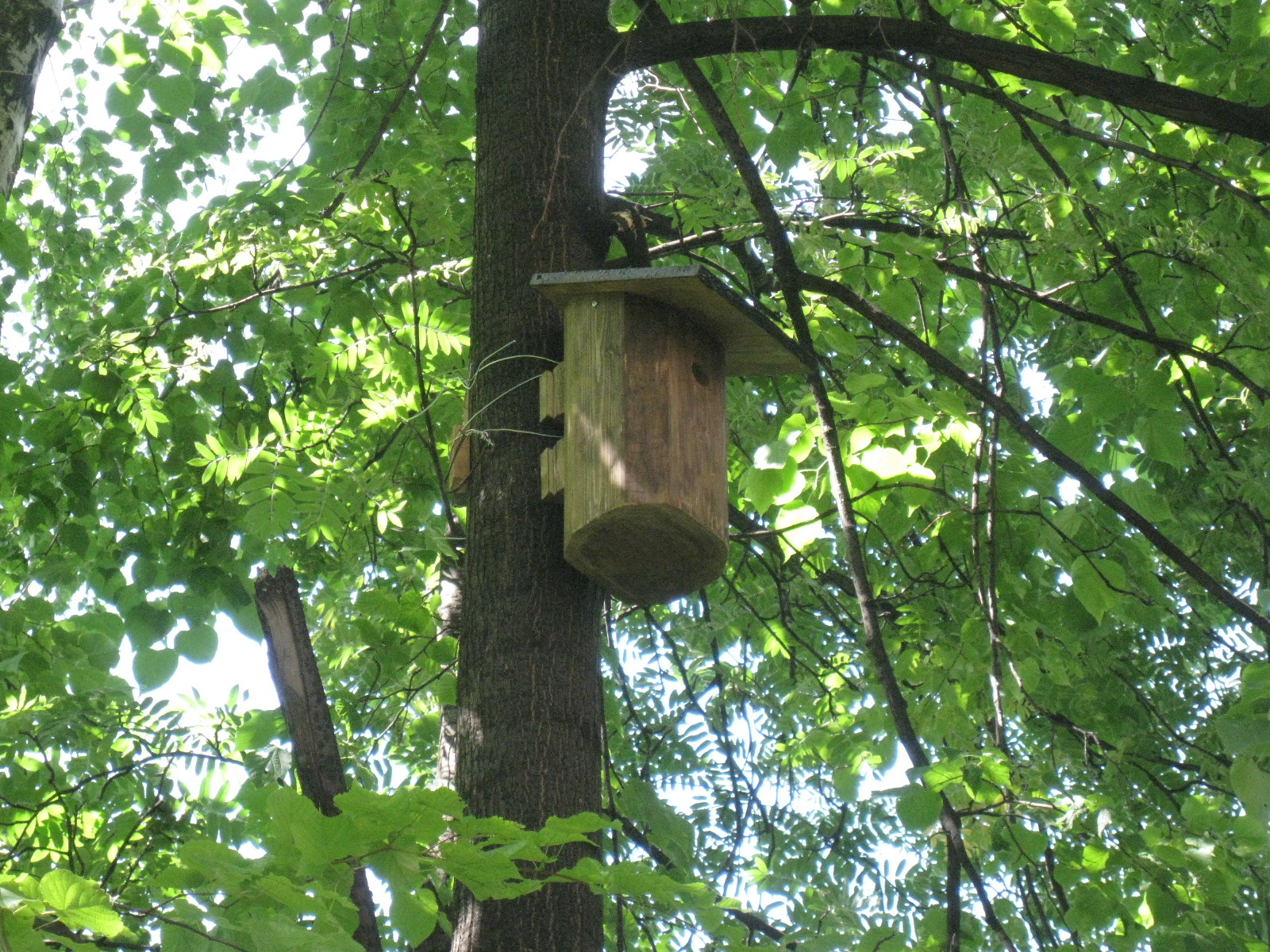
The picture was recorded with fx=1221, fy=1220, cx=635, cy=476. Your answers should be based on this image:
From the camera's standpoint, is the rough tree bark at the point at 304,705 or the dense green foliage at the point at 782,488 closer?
the rough tree bark at the point at 304,705

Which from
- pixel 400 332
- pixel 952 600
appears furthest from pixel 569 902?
pixel 400 332

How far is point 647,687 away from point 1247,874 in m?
2.58

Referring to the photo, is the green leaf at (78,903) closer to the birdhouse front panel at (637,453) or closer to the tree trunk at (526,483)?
the tree trunk at (526,483)

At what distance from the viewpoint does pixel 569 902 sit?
1.89 meters

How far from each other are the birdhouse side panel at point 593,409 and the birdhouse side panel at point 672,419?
17 mm

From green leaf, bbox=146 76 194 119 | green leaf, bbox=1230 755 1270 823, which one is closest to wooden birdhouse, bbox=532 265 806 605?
green leaf, bbox=1230 755 1270 823

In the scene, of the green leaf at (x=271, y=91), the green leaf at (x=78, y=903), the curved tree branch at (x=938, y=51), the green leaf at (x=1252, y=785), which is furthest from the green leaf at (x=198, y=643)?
the green leaf at (x=1252, y=785)

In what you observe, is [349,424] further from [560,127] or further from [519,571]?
[519,571]

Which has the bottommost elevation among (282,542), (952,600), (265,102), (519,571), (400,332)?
(519,571)

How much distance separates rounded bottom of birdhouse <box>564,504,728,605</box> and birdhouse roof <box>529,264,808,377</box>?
0.40 metres

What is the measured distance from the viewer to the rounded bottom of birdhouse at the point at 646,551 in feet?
6.73

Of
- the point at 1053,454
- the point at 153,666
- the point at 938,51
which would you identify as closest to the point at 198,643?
the point at 153,666

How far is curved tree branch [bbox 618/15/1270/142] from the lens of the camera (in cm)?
225

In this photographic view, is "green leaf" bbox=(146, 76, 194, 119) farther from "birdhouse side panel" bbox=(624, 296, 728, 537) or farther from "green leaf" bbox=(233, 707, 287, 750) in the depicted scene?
"birdhouse side panel" bbox=(624, 296, 728, 537)
